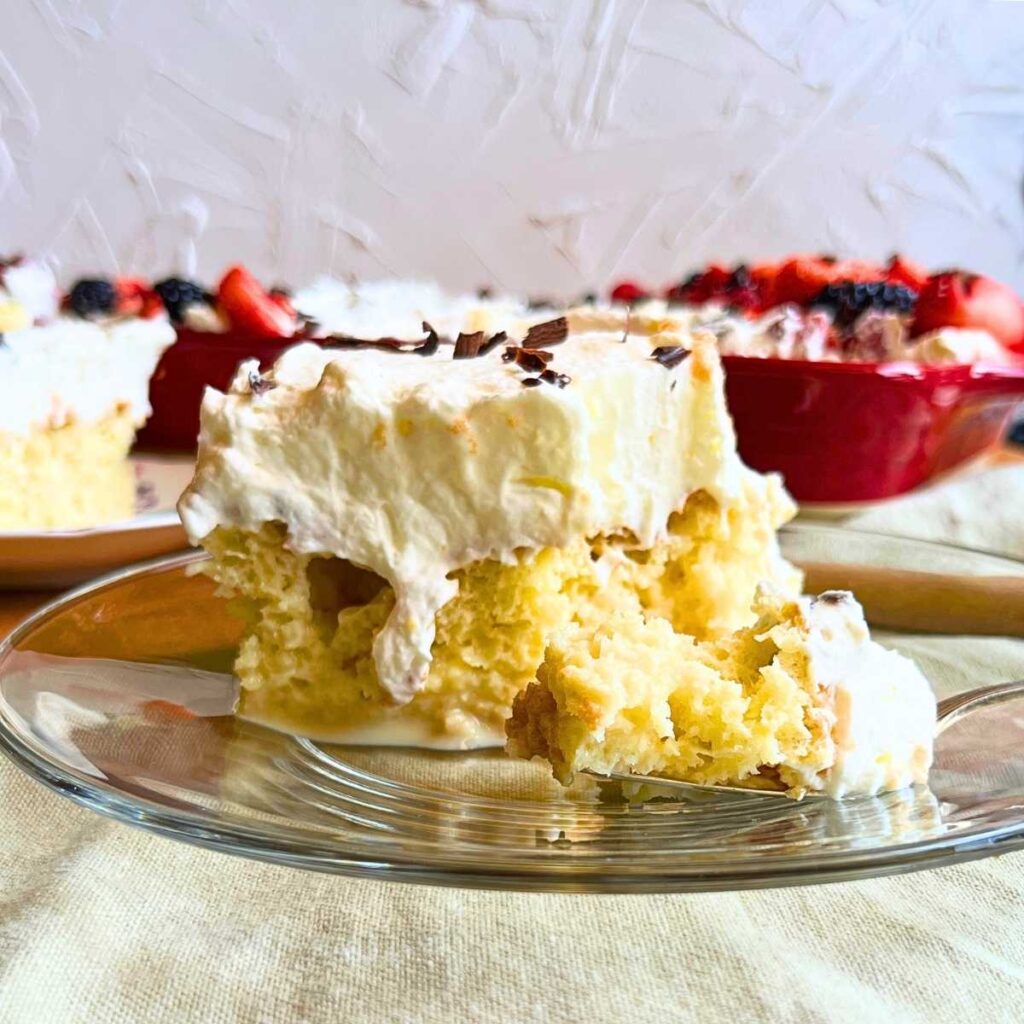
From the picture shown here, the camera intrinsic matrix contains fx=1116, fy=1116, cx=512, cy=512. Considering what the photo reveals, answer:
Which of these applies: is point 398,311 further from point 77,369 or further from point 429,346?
point 429,346

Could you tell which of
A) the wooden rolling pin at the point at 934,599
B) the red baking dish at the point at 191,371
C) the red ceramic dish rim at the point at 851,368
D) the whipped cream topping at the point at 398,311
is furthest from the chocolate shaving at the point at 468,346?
the red baking dish at the point at 191,371

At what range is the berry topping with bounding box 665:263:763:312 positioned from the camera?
98.7 inches

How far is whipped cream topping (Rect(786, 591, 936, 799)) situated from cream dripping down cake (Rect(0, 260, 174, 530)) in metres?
1.35

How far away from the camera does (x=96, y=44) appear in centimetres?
339

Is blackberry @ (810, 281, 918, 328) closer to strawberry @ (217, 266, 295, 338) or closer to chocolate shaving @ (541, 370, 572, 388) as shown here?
strawberry @ (217, 266, 295, 338)

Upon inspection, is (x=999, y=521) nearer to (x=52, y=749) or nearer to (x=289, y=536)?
(x=289, y=536)

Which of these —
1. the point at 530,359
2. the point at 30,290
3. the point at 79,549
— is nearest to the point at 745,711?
the point at 530,359

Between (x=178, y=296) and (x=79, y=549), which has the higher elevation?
(x=178, y=296)

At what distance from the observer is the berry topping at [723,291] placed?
98.7 inches

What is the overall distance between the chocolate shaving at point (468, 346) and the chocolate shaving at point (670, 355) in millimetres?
172

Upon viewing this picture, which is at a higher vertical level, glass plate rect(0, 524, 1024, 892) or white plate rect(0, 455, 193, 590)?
glass plate rect(0, 524, 1024, 892)

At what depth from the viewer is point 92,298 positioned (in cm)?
211

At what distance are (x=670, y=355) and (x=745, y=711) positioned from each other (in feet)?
1.27

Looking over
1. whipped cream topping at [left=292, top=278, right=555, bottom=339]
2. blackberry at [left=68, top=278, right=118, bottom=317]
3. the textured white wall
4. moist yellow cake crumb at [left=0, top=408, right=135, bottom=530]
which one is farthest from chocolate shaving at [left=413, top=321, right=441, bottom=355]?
the textured white wall
